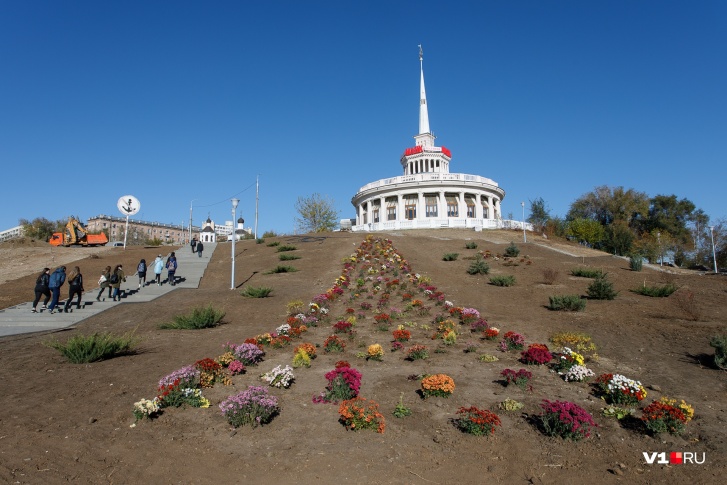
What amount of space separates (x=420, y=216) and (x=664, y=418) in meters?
50.2

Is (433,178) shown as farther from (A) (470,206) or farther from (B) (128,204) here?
(B) (128,204)

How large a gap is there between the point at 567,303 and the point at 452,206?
42.3m

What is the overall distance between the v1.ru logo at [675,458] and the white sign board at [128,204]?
103ft

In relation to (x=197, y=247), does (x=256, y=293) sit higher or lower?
lower

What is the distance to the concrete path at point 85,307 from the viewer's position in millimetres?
13469

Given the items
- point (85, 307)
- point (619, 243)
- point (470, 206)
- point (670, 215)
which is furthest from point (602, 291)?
point (670, 215)

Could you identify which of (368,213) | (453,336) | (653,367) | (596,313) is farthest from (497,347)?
(368,213)

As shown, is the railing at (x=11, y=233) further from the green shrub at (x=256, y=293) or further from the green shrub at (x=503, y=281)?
the green shrub at (x=503, y=281)

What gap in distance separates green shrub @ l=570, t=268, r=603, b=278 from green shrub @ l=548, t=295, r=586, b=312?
6.91 m

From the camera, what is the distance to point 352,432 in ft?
20.2

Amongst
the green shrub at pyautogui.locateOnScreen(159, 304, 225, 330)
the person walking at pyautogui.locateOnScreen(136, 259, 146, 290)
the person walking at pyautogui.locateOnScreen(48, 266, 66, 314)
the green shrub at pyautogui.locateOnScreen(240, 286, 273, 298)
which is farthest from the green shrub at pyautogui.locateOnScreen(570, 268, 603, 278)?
the person walking at pyautogui.locateOnScreen(48, 266, 66, 314)

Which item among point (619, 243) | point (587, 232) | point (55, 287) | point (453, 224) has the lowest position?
point (55, 287)

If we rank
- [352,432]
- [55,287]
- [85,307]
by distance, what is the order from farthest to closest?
[85,307] < [55,287] < [352,432]

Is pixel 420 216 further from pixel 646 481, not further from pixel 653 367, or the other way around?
pixel 646 481
